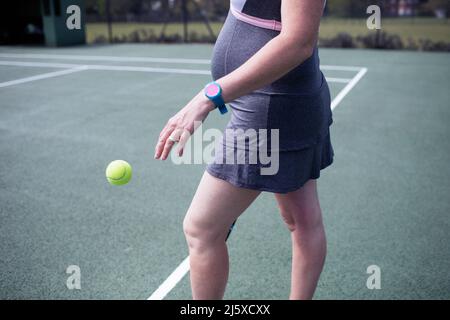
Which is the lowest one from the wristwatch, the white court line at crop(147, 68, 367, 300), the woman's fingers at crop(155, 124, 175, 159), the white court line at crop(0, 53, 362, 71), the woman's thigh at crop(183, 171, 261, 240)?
the white court line at crop(0, 53, 362, 71)

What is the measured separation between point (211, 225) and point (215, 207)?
7 centimetres

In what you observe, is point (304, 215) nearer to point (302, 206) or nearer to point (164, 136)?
point (302, 206)

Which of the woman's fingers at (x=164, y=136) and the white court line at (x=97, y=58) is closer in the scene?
the woman's fingers at (x=164, y=136)

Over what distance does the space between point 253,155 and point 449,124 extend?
5.32 metres

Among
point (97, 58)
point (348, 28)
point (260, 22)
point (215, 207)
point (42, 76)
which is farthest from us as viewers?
point (348, 28)

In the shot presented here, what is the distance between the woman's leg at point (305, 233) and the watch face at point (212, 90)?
64 cm

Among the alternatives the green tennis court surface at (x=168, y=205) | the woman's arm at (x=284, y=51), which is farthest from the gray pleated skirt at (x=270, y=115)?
the green tennis court surface at (x=168, y=205)

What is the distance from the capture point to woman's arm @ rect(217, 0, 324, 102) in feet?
4.27

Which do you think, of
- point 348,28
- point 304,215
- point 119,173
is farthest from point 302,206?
point 348,28

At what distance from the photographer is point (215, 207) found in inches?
62.8

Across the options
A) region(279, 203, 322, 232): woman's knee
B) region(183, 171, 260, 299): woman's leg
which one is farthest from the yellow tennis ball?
region(279, 203, 322, 232): woman's knee

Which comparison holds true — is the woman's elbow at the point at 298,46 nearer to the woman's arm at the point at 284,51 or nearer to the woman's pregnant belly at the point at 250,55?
the woman's arm at the point at 284,51

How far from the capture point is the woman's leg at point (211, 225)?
1600mm

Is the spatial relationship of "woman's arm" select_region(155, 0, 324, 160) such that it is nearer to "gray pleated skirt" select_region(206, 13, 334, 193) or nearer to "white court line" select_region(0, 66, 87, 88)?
"gray pleated skirt" select_region(206, 13, 334, 193)
